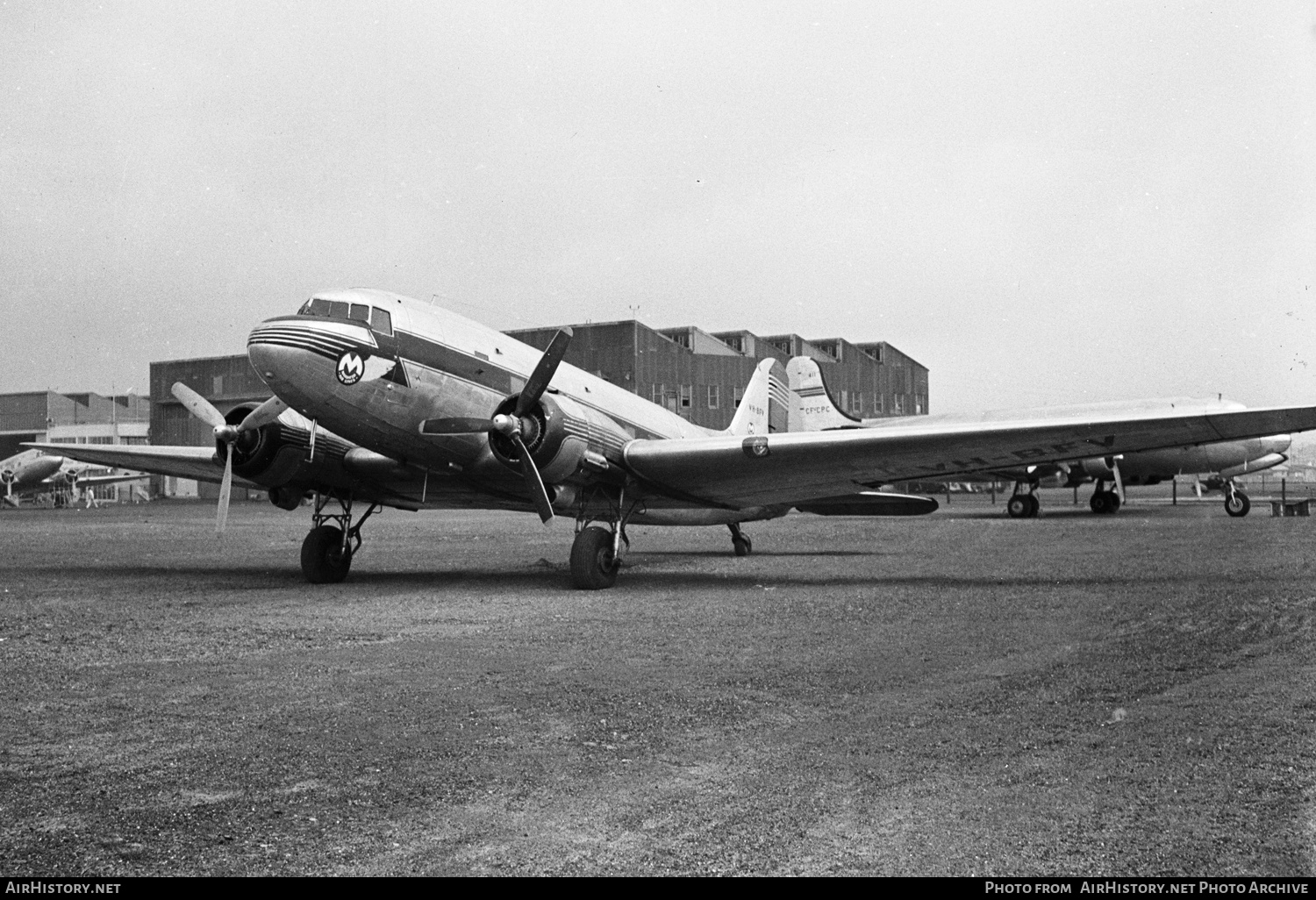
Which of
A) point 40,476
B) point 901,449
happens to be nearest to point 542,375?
point 901,449

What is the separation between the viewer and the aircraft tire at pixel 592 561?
14695 mm

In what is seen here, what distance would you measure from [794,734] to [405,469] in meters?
11.5

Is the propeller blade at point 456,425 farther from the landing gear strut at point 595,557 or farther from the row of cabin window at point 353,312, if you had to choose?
the landing gear strut at point 595,557

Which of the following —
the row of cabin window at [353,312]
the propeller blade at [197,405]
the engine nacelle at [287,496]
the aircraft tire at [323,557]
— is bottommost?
the aircraft tire at [323,557]

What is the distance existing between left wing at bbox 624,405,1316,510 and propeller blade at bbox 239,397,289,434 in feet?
17.8

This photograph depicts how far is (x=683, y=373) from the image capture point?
6169 centimetres

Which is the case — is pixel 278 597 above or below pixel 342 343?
below

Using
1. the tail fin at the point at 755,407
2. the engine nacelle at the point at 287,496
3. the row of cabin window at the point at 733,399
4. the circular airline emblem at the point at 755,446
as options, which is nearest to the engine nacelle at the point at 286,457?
the engine nacelle at the point at 287,496

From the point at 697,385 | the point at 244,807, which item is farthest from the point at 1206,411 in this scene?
the point at 697,385

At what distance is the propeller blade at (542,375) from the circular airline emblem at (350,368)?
2146 millimetres

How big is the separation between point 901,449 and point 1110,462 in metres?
25.3

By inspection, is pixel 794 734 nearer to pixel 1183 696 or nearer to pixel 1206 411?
pixel 1183 696

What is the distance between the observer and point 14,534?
99.3ft

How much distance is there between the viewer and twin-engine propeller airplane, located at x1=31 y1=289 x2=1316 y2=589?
44.3ft
